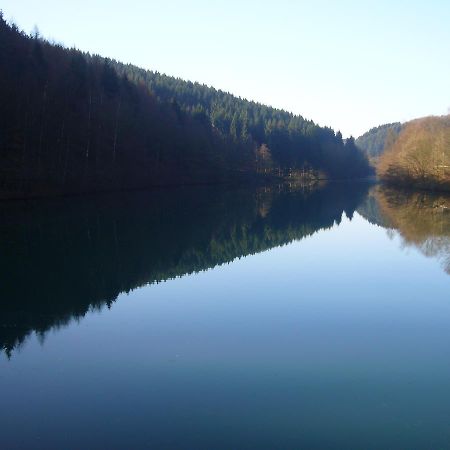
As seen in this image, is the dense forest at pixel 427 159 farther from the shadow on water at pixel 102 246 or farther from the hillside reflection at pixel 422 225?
the shadow on water at pixel 102 246

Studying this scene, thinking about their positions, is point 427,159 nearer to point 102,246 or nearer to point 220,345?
point 102,246

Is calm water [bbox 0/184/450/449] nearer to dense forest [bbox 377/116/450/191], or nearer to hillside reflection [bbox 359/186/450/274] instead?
hillside reflection [bbox 359/186/450/274]

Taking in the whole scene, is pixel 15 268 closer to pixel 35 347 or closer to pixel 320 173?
pixel 35 347

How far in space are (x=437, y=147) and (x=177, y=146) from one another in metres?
34.7

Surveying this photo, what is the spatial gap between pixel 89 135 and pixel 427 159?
42.6m

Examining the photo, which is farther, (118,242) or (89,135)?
(89,135)

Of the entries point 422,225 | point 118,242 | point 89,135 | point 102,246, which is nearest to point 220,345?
point 102,246

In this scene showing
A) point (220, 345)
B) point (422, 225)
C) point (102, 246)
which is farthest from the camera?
point (422, 225)

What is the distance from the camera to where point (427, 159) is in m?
61.0

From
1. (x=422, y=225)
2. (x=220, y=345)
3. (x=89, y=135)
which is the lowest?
(x=220, y=345)

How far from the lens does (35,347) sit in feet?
33.1

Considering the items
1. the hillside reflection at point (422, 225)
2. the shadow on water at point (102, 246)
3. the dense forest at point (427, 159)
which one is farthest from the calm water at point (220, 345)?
the dense forest at point (427, 159)

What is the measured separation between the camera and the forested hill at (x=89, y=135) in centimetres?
3972

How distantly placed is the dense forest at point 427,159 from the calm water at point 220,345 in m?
39.6
